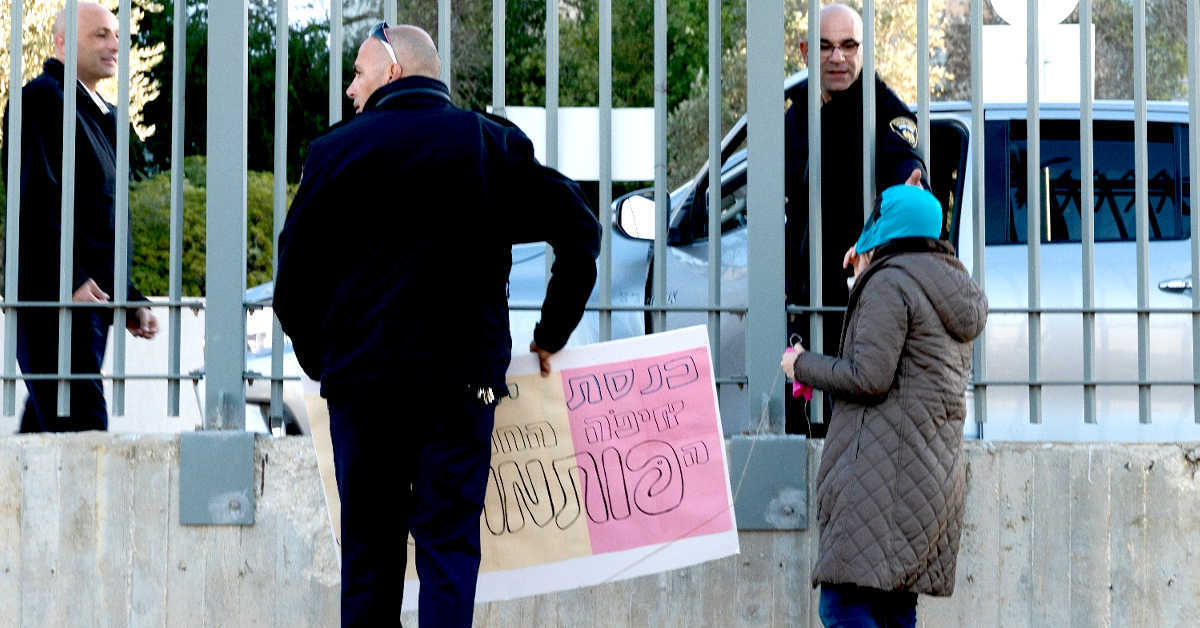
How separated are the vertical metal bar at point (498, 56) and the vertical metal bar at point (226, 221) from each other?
21.5 inches

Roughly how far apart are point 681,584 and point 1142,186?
1976mm

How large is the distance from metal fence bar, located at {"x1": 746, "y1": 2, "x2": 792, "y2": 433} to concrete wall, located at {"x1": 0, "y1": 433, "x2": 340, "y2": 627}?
1.46 metres

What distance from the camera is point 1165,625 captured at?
456cm

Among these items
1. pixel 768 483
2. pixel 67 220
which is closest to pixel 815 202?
pixel 768 483

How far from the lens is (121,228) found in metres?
4.50

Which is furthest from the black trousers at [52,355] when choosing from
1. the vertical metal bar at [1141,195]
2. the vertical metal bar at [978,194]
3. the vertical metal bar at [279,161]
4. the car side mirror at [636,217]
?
the vertical metal bar at [1141,195]

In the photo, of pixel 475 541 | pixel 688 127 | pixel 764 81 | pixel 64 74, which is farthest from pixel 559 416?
pixel 688 127

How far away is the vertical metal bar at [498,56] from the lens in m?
4.38

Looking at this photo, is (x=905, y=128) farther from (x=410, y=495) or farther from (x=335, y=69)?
(x=410, y=495)

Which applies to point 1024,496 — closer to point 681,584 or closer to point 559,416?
point 681,584

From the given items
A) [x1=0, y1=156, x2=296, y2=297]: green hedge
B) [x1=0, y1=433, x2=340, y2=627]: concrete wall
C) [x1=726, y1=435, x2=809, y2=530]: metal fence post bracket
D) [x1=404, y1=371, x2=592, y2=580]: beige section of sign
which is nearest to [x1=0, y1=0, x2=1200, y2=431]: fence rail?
[x1=726, y1=435, x2=809, y2=530]: metal fence post bracket

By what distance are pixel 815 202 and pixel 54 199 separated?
2.50m

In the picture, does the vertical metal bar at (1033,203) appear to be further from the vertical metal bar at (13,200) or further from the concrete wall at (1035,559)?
the vertical metal bar at (13,200)

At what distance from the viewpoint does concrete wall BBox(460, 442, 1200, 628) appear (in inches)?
177
